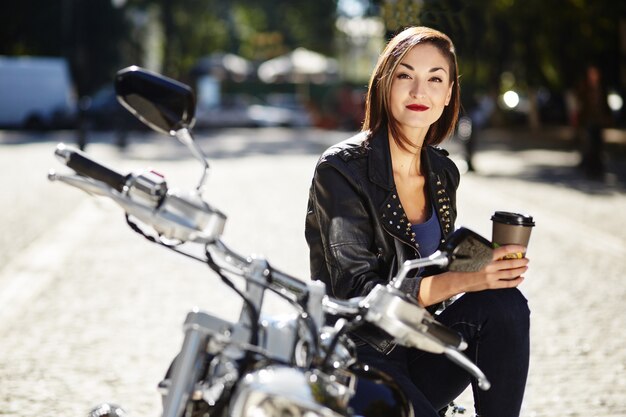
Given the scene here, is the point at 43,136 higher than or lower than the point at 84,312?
lower

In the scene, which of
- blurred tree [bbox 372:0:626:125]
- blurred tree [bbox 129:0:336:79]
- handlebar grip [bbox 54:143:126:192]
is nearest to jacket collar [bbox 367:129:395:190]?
handlebar grip [bbox 54:143:126:192]

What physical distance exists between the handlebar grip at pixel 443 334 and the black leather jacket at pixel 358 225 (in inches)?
20.3

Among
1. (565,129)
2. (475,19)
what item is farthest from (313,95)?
(475,19)

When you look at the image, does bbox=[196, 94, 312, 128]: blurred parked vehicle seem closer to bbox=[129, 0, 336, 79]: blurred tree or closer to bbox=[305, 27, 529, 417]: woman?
bbox=[129, 0, 336, 79]: blurred tree

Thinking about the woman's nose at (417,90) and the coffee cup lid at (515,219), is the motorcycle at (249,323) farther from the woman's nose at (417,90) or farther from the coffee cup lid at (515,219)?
the woman's nose at (417,90)

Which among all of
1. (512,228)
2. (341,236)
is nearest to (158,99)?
(341,236)

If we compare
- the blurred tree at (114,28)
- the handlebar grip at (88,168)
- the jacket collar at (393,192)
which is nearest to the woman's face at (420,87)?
the jacket collar at (393,192)

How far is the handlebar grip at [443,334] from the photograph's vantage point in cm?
199

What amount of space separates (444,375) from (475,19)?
7835 mm

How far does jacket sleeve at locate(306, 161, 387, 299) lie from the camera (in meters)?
2.62

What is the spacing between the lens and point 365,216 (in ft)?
8.91

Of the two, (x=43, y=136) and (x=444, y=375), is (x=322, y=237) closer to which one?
(x=444, y=375)

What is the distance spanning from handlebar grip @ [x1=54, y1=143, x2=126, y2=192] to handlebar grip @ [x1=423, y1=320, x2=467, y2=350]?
65cm

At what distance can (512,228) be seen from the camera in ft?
8.00
